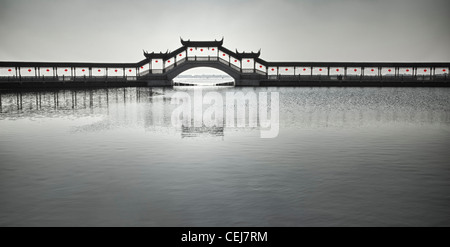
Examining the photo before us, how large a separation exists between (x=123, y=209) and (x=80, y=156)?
652 centimetres

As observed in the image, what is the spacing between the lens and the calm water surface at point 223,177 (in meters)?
8.00

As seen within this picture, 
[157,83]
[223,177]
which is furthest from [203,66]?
[223,177]

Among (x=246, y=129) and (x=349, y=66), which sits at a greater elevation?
(x=349, y=66)

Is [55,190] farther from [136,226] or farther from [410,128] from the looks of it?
[410,128]

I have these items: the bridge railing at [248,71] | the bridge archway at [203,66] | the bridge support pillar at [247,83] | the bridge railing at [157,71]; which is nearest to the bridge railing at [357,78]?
the bridge support pillar at [247,83]

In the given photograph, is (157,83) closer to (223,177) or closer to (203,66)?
(203,66)

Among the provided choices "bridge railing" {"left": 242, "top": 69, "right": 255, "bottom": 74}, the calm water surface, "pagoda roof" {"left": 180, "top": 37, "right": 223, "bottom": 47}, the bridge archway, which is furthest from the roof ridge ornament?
the calm water surface

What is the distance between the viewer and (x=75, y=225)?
7496 millimetres

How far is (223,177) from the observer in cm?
1099
